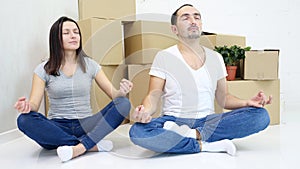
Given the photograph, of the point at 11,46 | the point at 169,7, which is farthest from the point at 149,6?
the point at 11,46

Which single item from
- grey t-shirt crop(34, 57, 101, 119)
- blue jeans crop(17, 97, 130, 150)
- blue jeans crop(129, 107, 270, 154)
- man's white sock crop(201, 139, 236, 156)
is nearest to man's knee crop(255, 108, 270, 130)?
blue jeans crop(129, 107, 270, 154)

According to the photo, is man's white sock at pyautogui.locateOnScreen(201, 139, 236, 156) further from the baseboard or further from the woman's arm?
the baseboard

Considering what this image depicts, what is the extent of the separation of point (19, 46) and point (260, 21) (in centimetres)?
192

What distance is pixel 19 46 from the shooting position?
1.96 metres

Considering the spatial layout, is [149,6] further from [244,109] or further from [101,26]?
[244,109]

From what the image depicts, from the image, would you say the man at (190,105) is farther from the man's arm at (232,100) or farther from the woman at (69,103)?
the woman at (69,103)

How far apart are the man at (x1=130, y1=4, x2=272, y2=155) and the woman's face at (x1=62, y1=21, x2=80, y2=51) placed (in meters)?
0.38

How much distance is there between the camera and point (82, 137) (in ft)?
4.93

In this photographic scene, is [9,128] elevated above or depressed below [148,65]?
below

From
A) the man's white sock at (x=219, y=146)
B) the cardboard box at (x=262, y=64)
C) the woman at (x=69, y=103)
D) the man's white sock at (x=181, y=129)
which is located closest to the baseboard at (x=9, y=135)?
the woman at (x=69, y=103)

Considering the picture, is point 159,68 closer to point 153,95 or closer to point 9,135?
point 153,95

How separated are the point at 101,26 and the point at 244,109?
3.54 ft

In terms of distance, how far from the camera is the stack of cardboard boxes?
206 centimetres

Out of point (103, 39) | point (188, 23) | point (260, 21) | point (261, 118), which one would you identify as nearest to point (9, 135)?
point (103, 39)
